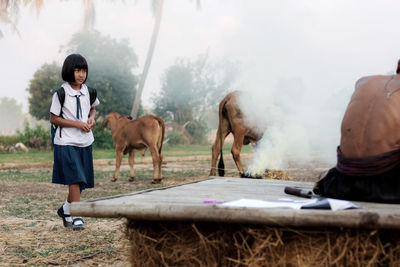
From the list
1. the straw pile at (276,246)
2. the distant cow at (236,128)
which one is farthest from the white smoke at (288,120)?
the straw pile at (276,246)

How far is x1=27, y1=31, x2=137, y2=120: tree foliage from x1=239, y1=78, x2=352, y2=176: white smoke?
23288 millimetres

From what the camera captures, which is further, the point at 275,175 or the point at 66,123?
the point at 275,175

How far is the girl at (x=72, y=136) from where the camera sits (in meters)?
4.29

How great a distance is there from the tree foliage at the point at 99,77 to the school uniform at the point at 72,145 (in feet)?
87.3

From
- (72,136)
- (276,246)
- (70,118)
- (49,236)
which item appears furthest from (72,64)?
(276,246)

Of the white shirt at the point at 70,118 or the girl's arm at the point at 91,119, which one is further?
the girl's arm at the point at 91,119

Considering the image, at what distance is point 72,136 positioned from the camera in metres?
4.35

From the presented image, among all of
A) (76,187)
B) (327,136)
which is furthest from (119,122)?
(76,187)

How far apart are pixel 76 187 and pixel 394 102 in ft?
9.73

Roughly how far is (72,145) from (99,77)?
27273mm

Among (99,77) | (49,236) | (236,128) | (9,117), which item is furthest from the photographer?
(9,117)

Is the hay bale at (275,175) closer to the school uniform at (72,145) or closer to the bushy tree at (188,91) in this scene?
the school uniform at (72,145)

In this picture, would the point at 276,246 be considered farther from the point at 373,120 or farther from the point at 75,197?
the point at 75,197

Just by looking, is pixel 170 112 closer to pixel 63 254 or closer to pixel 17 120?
pixel 63 254
